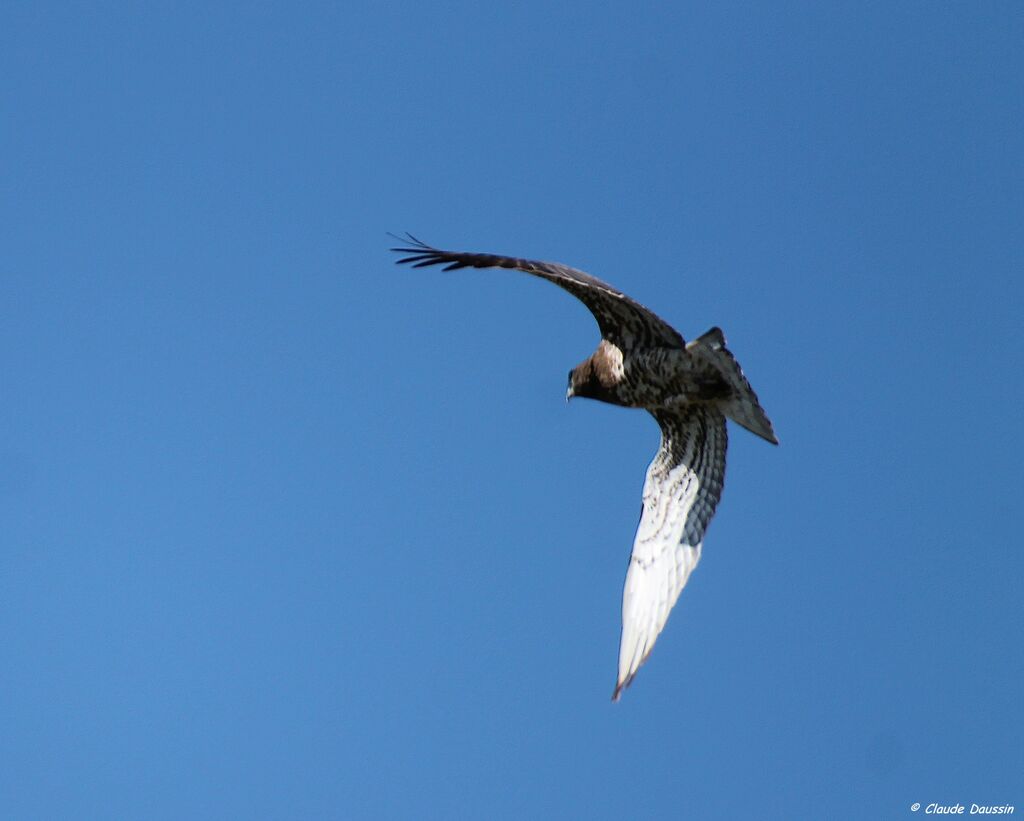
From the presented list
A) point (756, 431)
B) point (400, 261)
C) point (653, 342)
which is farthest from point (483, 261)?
point (756, 431)

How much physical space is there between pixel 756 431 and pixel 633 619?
2.00 meters

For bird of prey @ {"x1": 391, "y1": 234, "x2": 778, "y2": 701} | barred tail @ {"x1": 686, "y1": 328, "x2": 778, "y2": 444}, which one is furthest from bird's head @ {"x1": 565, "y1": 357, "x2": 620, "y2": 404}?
barred tail @ {"x1": 686, "y1": 328, "x2": 778, "y2": 444}

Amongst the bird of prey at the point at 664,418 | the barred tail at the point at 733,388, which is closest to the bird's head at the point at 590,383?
the bird of prey at the point at 664,418

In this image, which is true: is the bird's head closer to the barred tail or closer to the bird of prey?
the bird of prey

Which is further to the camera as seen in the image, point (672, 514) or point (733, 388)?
point (672, 514)

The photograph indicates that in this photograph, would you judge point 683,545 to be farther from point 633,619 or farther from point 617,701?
point 617,701

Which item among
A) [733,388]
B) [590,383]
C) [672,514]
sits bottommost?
[672,514]

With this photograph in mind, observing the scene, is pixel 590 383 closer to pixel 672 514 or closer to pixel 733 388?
pixel 672 514

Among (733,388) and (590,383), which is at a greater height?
(590,383)

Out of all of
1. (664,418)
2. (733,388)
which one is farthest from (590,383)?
(733,388)

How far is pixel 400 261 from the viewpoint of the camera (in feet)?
40.8

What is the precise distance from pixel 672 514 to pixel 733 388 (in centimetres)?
159

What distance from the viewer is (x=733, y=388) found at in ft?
43.7

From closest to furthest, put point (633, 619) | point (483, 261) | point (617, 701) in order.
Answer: point (483, 261) → point (617, 701) → point (633, 619)
